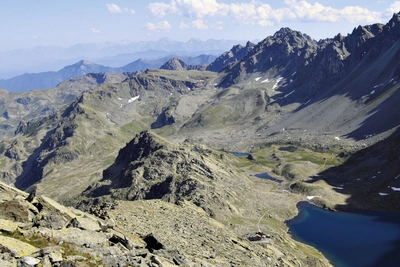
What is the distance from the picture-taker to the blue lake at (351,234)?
110 m

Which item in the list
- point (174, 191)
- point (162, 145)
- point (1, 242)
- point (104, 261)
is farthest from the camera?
point (162, 145)

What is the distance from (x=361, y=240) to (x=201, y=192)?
58.7 meters

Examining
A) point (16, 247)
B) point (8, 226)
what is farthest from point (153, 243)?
point (16, 247)

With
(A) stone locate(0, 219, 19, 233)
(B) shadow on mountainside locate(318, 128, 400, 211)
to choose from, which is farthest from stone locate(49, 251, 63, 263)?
(B) shadow on mountainside locate(318, 128, 400, 211)

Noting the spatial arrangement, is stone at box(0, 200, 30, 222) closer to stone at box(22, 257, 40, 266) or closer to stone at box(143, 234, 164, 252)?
stone at box(22, 257, 40, 266)

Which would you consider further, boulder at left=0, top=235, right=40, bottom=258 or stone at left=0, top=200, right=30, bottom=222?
stone at left=0, top=200, right=30, bottom=222

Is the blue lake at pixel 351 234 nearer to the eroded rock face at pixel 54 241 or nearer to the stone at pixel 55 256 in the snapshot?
the eroded rock face at pixel 54 241

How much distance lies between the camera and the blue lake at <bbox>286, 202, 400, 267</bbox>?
109875 millimetres

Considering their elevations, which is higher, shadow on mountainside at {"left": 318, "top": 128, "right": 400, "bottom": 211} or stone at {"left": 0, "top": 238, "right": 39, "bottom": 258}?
stone at {"left": 0, "top": 238, "right": 39, "bottom": 258}

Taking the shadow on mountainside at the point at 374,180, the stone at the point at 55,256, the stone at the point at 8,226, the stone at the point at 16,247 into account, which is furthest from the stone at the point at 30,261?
the shadow on mountainside at the point at 374,180

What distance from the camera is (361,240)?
12369 cm

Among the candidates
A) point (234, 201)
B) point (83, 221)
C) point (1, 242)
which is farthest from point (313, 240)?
point (1, 242)

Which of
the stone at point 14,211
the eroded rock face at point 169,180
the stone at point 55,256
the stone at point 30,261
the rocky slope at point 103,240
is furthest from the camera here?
the eroded rock face at point 169,180

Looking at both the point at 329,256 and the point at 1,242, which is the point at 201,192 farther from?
the point at 1,242
